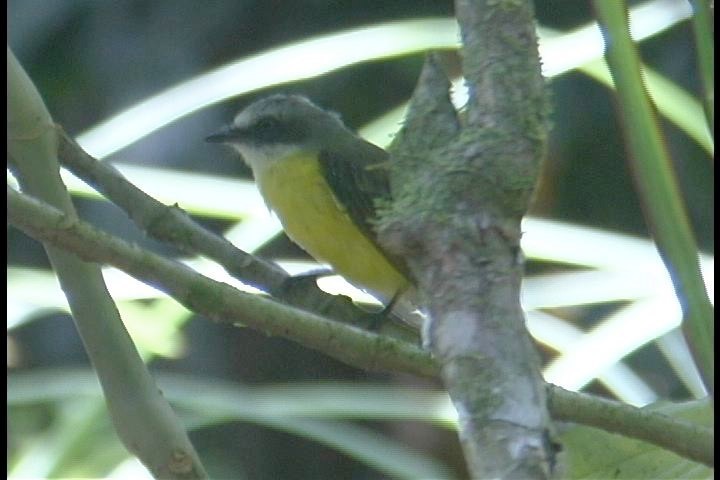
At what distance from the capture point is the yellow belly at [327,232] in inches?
73.3

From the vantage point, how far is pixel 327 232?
189 cm

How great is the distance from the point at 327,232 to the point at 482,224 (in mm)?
1317

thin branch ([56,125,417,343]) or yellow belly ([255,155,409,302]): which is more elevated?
yellow belly ([255,155,409,302])

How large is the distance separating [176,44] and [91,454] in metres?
1.48

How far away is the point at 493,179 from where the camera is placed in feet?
1.92

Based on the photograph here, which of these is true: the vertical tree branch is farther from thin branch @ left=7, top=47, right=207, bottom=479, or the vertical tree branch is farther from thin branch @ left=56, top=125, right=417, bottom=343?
thin branch @ left=56, top=125, right=417, bottom=343

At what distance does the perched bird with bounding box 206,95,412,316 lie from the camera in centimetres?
186

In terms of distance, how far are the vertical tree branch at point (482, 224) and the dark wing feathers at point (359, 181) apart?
3.68ft

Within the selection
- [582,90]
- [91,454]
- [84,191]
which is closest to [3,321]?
[84,191]

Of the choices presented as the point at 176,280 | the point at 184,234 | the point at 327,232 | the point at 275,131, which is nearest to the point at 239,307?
the point at 176,280

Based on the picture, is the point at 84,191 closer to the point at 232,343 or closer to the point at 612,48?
the point at 612,48

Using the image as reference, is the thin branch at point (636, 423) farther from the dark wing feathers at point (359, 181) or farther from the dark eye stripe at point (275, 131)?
the dark eye stripe at point (275, 131)

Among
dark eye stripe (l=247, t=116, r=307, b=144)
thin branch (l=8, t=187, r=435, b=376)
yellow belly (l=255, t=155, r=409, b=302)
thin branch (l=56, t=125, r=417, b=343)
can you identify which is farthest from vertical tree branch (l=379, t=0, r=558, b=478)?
dark eye stripe (l=247, t=116, r=307, b=144)

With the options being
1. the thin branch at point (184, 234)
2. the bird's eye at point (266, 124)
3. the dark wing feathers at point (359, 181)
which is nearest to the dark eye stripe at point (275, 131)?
the bird's eye at point (266, 124)
